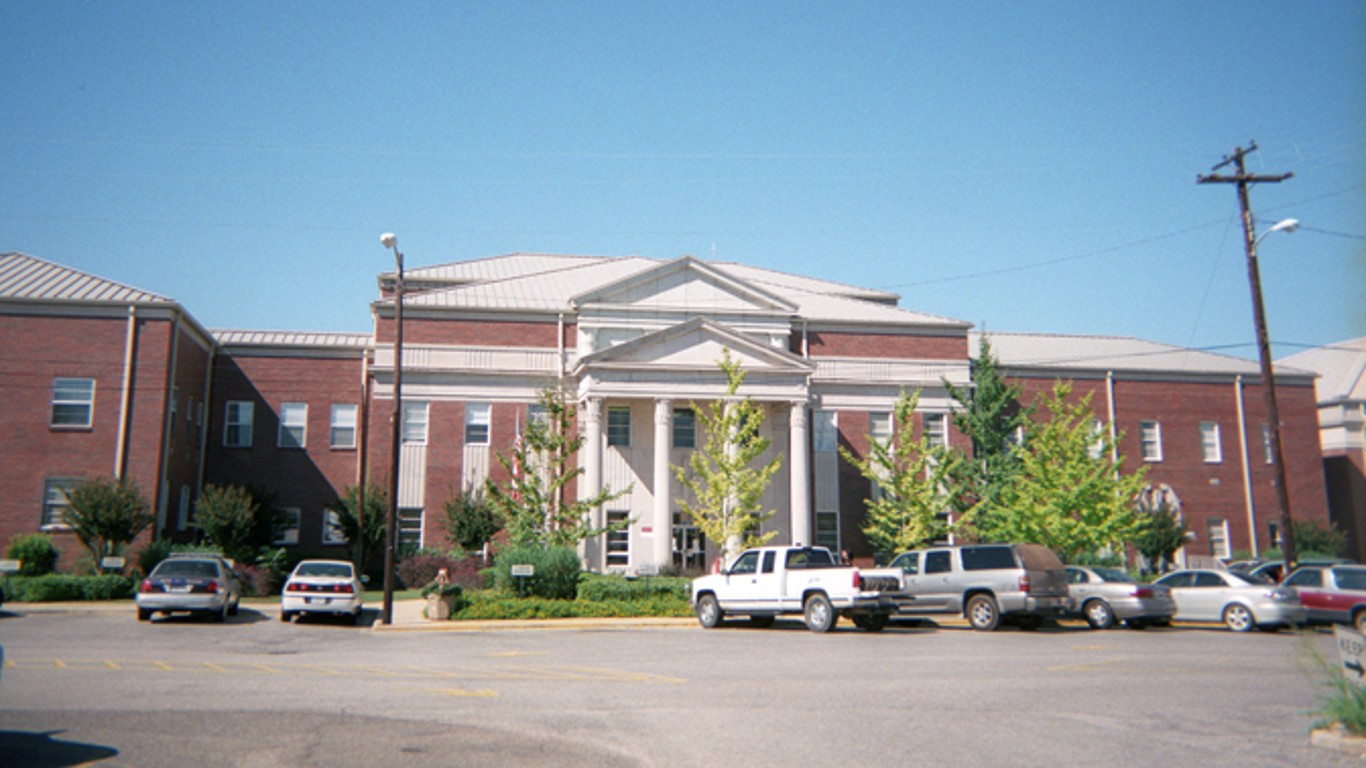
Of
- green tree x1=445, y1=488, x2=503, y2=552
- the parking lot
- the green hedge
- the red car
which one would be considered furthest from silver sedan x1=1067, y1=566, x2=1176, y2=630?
the green hedge

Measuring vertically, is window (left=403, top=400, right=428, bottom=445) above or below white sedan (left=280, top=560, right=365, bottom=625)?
above

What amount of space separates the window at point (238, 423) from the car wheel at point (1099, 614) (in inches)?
1290

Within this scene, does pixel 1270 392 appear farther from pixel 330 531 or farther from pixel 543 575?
pixel 330 531

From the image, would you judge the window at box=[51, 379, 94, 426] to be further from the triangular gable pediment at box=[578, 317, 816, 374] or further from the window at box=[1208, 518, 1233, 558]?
the window at box=[1208, 518, 1233, 558]

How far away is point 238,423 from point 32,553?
11215mm

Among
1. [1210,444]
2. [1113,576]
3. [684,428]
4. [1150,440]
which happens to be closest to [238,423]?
[684,428]

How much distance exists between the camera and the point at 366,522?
3722 cm

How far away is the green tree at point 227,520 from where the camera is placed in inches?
1363

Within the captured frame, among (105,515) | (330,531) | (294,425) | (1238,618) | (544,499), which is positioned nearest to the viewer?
(1238,618)

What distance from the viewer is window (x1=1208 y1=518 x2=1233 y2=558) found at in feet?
158

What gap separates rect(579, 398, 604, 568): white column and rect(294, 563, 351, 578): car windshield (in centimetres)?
1067

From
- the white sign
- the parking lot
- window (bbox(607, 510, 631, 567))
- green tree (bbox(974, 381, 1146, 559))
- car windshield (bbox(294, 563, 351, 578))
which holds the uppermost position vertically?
green tree (bbox(974, 381, 1146, 559))

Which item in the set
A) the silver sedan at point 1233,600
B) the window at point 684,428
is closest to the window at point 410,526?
the window at point 684,428

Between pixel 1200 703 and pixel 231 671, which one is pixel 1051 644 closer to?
pixel 1200 703
